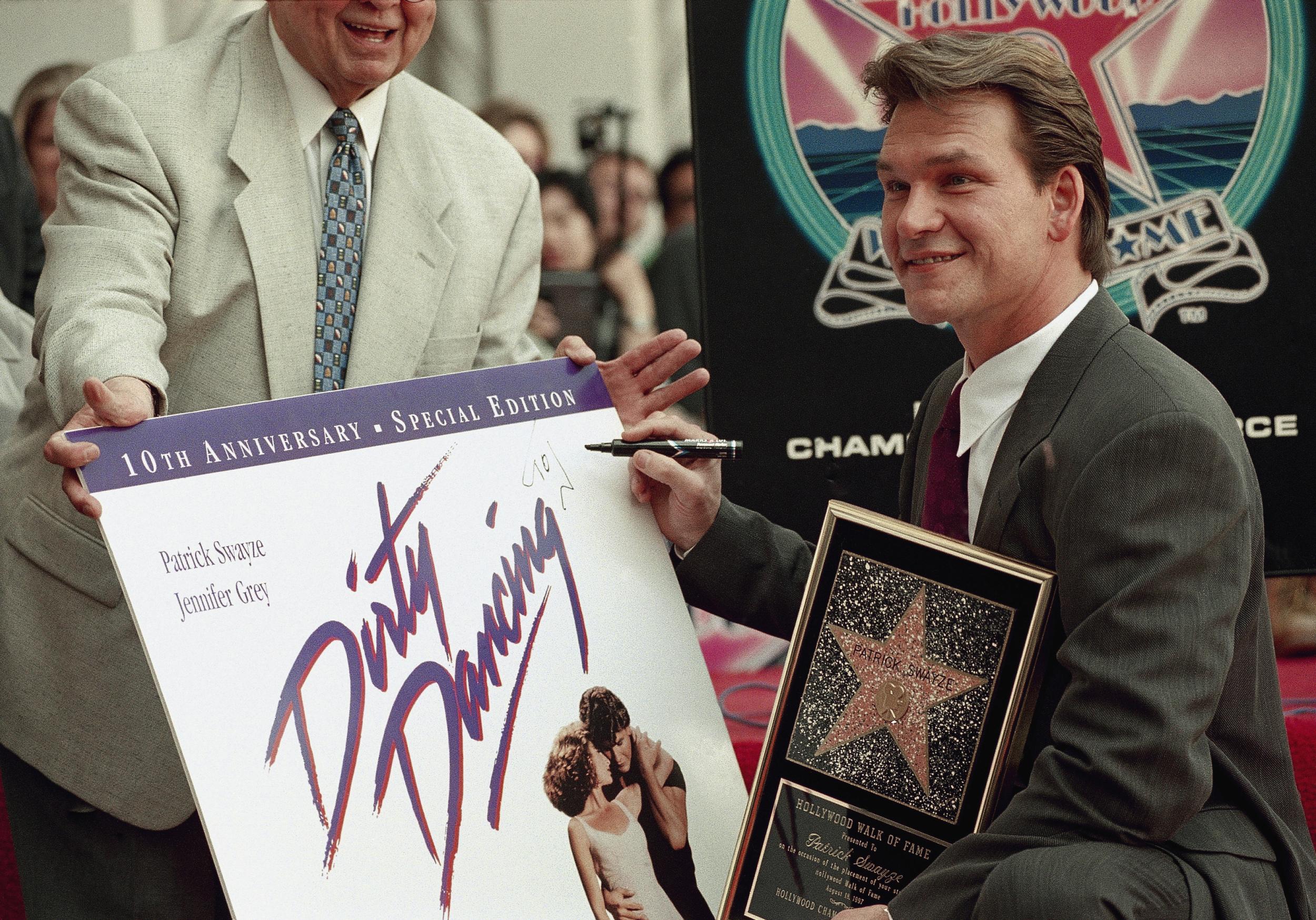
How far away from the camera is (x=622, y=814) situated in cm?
157

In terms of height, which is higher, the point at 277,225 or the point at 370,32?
the point at 370,32

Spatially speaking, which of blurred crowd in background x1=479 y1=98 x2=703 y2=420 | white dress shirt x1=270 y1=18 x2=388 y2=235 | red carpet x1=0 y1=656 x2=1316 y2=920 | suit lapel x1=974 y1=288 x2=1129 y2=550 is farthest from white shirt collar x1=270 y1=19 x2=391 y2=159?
blurred crowd in background x1=479 y1=98 x2=703 y2=420

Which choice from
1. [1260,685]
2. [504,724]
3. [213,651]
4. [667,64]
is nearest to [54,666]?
[213,651]

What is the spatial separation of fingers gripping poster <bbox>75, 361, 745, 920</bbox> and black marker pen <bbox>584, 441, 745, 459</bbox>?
0.02 metres

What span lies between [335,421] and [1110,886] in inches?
37.8

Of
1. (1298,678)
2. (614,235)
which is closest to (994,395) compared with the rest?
(1298,678)

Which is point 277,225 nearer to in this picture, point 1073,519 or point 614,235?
point 1073,519

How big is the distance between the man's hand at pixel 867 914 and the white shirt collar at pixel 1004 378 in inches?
21.1

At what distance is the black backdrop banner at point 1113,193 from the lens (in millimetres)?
2066

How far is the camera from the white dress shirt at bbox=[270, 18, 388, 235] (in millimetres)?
1801

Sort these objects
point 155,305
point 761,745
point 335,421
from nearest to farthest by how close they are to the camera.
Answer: point 335,421
point 155,305
point 761,745

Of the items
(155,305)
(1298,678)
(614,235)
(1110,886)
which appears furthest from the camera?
(614,235)

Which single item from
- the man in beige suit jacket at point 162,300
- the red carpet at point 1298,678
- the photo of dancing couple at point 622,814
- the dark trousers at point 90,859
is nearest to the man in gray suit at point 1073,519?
the photo of dancing couple at point 622,814

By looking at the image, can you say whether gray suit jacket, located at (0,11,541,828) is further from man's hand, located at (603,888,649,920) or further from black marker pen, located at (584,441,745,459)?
man's hand, located at (603,888,649,920)
